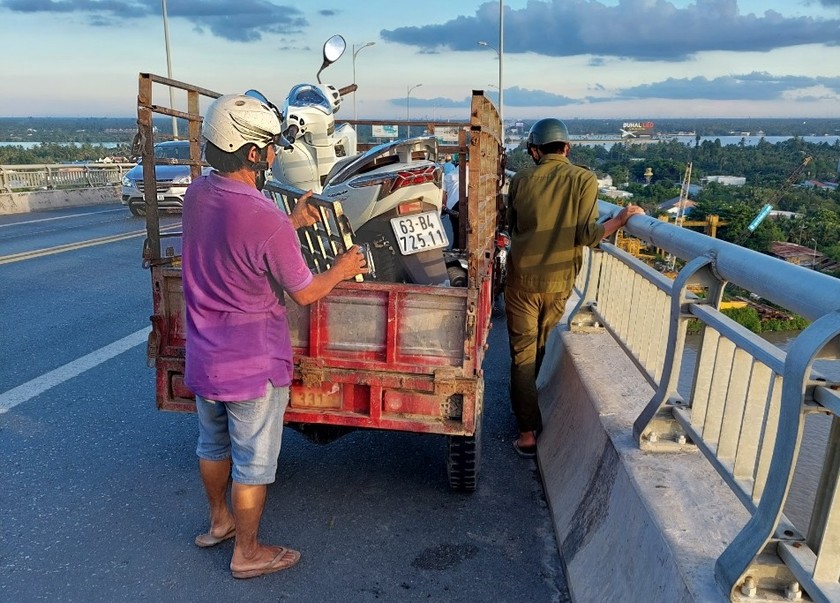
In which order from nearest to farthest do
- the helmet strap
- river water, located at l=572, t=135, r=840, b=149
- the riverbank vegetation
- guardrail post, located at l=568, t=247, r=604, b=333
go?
the helmet strap < guardrail post, located at l=568, t=247, r=604, b=333 < the riverbank vegetation < river water, located at l=572, t=135, r=840, b=149

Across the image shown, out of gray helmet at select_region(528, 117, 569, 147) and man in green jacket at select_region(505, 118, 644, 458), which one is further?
gray helmet at select_region(528, 117, 569, 147)

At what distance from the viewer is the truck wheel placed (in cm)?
375

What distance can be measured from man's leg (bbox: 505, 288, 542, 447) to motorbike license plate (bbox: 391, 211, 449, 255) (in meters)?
0.60

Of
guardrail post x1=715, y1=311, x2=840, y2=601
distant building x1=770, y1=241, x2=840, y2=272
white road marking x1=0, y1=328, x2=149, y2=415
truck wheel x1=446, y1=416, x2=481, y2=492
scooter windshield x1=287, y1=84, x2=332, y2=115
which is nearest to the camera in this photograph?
guardrail post x1=715, y1=311, x2=840, y2=601

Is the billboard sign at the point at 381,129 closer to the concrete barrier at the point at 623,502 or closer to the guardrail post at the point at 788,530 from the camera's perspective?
the concrete barrier at the point at 623,502

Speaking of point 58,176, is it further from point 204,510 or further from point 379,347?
point 379,347

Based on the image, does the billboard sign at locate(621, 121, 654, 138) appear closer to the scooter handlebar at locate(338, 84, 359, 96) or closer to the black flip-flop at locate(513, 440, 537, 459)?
the scooter handlebar at locate(338, 84, 359, 96)

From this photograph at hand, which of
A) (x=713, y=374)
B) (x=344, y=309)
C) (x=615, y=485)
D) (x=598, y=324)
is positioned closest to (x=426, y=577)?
(x=615, y=485)

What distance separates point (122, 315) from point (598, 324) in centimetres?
526

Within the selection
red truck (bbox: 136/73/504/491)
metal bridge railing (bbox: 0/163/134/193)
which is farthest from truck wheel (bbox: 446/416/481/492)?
metal bridge railing (bbox: 0/163/134/193)

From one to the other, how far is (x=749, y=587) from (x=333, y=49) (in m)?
5.64

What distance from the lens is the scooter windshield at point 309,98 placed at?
5.86m

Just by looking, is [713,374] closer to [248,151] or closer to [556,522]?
[556,522]

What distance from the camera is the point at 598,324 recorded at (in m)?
5.12
